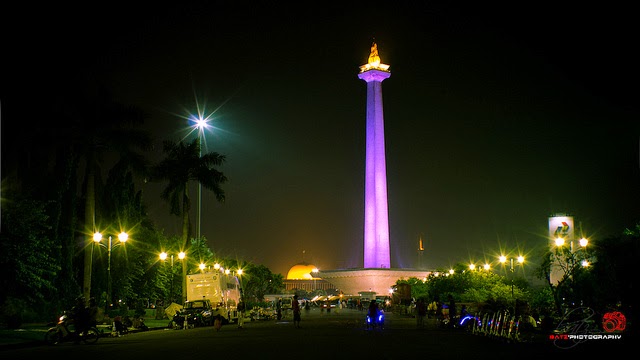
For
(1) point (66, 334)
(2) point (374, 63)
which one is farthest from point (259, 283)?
(1) point (66, 334)

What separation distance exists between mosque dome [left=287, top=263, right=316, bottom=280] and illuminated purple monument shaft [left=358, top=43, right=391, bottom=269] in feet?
239

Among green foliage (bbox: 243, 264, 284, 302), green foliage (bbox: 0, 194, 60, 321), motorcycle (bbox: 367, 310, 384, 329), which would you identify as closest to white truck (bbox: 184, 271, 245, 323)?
green foliage (bbox: 0, 194, 60, 321)

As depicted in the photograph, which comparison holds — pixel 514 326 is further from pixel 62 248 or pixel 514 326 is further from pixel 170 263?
pixel 170 263

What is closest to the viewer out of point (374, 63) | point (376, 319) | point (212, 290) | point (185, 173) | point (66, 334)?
point (66, 334)

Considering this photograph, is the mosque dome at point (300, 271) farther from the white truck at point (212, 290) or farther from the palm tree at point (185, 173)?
the white truck at point (212, 290)

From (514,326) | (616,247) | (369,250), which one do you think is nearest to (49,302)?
(514,326)

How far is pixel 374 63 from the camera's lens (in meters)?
122

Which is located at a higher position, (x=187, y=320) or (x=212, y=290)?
(x=212, y=290)

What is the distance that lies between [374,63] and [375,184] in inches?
841

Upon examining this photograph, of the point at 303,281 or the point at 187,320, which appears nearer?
the point at 187,320

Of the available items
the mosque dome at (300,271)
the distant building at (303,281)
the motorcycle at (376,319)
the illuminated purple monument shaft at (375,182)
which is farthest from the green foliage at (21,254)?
the mosque dome at (300,271)

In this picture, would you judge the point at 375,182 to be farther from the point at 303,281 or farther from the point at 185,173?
the point at 303,281

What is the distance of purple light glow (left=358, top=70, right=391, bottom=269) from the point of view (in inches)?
4387

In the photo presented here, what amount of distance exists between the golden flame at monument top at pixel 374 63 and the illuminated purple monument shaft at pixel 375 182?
0.29 meters
